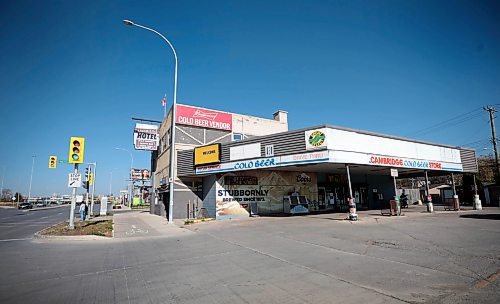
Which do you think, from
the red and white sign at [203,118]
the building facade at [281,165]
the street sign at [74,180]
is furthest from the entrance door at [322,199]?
the street sign at [74,180]

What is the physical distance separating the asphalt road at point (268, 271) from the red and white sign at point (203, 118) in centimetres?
1600

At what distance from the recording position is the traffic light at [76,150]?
16422mm

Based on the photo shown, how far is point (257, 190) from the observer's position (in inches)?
Result: 936

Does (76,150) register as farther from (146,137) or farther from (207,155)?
(146,137)

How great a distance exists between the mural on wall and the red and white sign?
21.9ft

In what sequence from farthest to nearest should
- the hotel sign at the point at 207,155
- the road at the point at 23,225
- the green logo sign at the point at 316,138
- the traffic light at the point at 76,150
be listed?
1. the hotel sign at the point at 207,155
2. the green logo sign at the point at 316,138
3. the traffic light at the point at 76,150
4. the road at the point at 23,225

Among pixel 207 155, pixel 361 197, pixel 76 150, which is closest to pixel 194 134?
pixel 207 155

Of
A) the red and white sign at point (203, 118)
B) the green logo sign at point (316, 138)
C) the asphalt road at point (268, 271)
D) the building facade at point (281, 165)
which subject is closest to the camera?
the asphalt road at point (268, 271)

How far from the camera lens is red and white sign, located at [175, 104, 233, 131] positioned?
2580 centimetres

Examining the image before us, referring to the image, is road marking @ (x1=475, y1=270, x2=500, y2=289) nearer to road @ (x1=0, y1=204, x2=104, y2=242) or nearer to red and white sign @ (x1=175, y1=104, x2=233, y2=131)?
road @ (x1=0, y1=204, x2=104, y2=242)

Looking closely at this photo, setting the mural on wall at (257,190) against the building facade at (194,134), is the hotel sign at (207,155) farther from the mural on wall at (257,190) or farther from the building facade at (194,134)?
the building facade at (194,134)

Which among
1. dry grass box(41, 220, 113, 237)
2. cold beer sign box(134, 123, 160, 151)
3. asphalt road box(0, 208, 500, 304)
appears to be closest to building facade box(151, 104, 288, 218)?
cold beer sign box(134, 123, 160, 151)

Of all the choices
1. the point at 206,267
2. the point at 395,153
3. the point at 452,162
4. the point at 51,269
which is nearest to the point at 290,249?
the point at 206,267

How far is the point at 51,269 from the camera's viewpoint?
7488 millimetres
